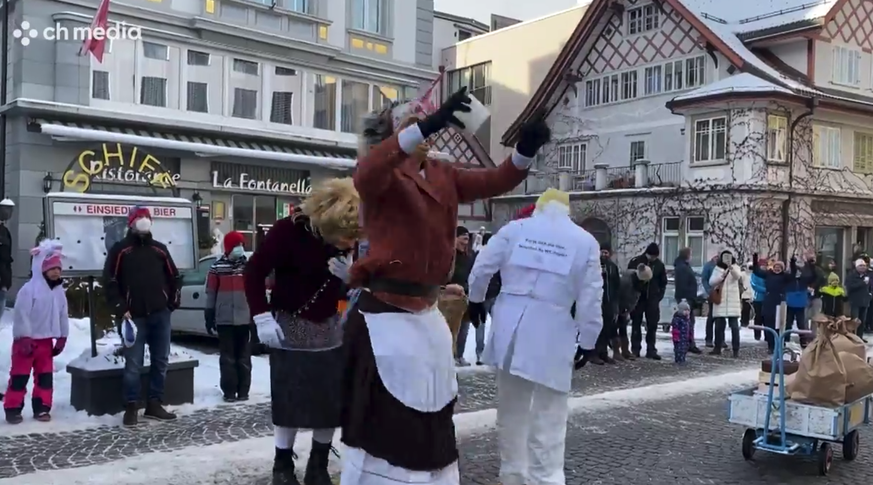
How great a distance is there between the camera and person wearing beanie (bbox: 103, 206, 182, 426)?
288 inches

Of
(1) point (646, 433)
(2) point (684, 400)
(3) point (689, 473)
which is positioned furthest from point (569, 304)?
(2) point (684, 400)

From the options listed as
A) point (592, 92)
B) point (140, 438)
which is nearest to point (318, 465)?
point (140, 438)

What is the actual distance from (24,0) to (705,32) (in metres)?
19.3

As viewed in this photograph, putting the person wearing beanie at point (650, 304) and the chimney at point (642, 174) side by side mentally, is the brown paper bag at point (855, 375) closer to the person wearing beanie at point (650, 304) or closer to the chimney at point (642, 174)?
the person wearing beanie at point (650, 304)

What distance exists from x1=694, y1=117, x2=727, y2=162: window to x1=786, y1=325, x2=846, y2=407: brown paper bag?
66.2ft

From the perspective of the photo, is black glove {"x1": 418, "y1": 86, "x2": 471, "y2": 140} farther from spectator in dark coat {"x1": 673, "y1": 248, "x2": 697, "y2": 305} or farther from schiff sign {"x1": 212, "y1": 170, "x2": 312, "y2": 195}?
schiff sign {"x1": 212, "y1": 170, "x2": 312, "y2": 195}

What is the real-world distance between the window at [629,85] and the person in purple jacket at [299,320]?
26111 mm

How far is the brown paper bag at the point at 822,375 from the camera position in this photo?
6469mm

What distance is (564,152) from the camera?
106 feet

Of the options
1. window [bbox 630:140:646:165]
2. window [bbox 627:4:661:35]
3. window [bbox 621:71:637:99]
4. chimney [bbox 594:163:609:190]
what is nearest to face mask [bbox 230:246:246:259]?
chimney [bbox 594:163:609:190]

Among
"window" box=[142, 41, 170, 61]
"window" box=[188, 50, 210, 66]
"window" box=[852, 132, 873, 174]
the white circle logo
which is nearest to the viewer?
the white circle logo

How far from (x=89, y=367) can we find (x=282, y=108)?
1488 centimetres

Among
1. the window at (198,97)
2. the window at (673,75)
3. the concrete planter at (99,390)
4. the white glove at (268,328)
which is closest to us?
the white glove at (268,328)

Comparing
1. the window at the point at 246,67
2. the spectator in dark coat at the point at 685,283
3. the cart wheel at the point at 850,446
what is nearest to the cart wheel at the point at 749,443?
the cart wheel at the point at 850,446
